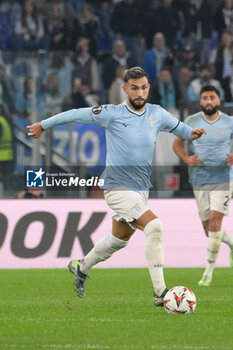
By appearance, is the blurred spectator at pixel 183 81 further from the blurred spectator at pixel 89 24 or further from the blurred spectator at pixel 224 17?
the blurred spectator at pixel 224 17

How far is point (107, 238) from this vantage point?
9.18m

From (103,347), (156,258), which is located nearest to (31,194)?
(156,258)

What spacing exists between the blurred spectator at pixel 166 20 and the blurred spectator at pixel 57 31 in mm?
1825

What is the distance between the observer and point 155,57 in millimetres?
18562

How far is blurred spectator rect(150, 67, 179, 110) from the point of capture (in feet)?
55.4

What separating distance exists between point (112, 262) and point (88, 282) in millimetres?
2595

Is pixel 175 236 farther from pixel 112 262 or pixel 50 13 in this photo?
pixel 50 13

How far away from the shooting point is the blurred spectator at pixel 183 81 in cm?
1722

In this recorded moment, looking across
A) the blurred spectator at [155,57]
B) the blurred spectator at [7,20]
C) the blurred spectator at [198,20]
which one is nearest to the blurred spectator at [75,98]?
the blurred spectator at [155,57]

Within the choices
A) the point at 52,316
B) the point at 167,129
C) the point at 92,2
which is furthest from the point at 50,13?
the point at 52,316

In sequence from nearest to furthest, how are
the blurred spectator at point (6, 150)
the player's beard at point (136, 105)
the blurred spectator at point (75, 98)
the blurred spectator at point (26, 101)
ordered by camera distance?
the player's beard at point (136, 105) → the blurred spectator at point (6, 150) → the blurred spectator at point (26, 101) → the blurred spectator at point (75, 98)

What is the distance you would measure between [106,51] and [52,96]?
3847mm

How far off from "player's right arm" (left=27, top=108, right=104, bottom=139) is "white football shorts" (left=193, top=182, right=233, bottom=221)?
3106 millimetres

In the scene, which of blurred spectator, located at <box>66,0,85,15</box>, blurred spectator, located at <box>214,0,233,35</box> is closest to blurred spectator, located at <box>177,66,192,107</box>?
blurred spectator, located at <box>214,0,233,35</box>
